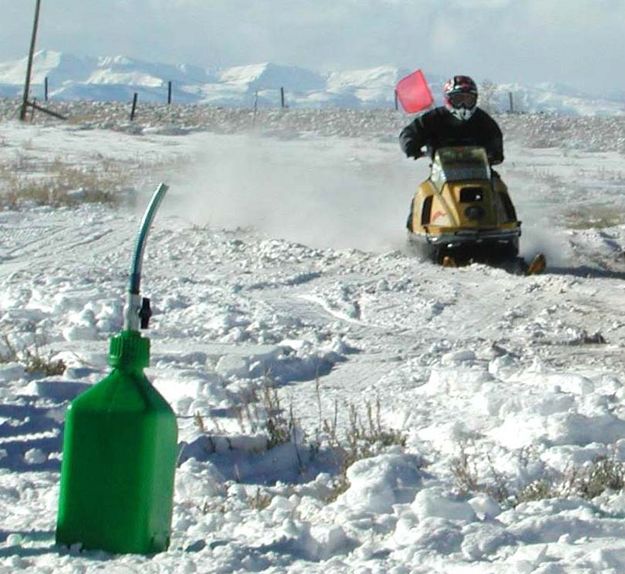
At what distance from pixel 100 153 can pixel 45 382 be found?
22101mm

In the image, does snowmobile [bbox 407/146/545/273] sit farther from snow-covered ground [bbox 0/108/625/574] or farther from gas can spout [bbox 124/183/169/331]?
gas can spout [bbox 124/183/169/331]

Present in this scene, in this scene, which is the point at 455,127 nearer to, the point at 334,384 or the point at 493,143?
the point at 493,143

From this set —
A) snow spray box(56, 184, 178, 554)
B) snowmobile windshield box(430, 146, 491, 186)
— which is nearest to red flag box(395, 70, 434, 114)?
snowmobile windshield box(430, 146, 491, 186)

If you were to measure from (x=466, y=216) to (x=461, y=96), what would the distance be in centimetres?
131

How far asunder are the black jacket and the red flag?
1.00 metres

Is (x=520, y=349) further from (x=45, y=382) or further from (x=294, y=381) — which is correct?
(x=45, y=382)

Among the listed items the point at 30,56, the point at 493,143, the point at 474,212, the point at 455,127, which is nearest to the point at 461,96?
the point at 455,127

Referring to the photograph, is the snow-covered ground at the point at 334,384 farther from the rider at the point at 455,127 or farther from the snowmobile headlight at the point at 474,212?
the rider at the point at 455,127

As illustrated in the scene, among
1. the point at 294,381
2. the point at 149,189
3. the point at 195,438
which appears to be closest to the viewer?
the point at 195,438

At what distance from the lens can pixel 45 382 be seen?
614 centimetres

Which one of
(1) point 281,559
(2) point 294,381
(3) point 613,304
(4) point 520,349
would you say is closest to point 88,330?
(2) point 294,381

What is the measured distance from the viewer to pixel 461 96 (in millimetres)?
11898

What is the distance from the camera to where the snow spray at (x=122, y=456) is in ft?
11.5

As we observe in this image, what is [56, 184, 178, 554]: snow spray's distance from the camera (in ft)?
11.5
